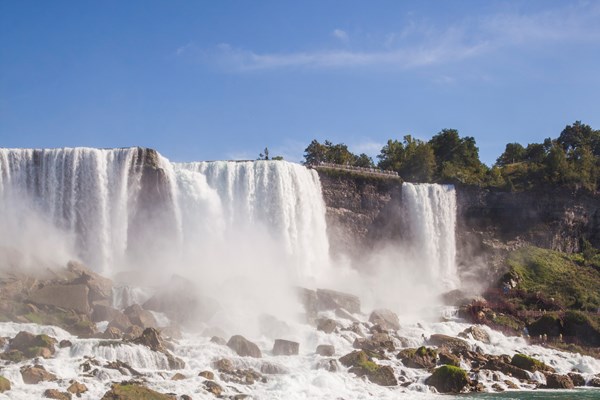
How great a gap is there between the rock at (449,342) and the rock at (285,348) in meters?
8.71

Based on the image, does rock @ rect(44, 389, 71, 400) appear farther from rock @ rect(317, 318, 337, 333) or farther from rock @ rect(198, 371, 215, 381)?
rock @ rect(317, 318, 337, 333)

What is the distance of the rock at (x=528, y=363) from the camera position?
111 feet

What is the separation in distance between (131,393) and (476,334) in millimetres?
23866

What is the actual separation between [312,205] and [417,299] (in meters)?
11.4

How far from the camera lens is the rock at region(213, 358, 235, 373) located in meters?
29.0

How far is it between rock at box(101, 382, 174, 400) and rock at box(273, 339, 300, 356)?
361 inches

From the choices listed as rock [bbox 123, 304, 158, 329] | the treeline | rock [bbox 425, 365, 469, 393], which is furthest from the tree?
rock [bbox 123, 304, 158, 329]

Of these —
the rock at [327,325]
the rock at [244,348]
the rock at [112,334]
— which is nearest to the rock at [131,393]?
the rock at [112,334]

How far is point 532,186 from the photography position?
6038 cm

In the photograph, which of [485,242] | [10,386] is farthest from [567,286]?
[10,386]

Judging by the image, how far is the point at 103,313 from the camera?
113 feet

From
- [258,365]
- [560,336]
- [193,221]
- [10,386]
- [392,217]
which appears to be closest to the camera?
[10,386]

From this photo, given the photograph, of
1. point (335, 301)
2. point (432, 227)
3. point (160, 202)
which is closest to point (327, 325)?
point (335, 301)

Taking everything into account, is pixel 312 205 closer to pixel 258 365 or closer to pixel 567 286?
pixel 567 286
